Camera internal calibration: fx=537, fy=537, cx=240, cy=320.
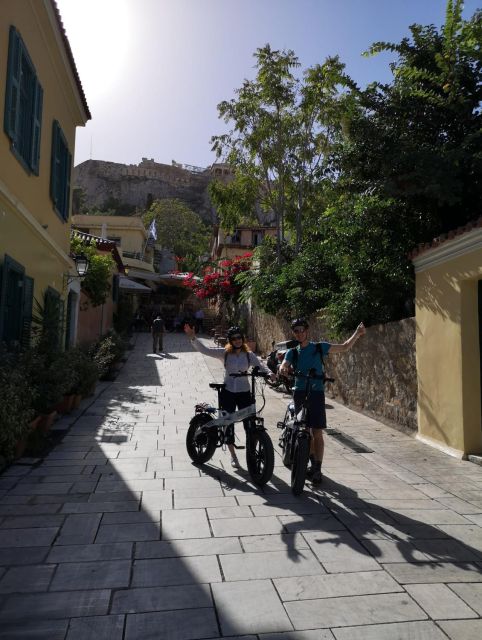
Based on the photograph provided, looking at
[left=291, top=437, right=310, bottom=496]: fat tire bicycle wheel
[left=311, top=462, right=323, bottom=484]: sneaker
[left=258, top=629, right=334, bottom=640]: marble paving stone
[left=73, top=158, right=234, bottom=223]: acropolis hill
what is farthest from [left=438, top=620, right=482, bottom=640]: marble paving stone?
[left=73, top=158, right=234, bottom=223]: acropolis hill

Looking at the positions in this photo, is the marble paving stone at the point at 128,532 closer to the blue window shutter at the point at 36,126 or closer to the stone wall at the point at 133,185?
the blue window shutter at the point at 36,126

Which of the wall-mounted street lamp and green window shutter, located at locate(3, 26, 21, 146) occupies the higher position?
green window shutter, located at locate(3, 26, 21, 146)

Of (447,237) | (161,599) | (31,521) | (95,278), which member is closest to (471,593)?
(161,599)

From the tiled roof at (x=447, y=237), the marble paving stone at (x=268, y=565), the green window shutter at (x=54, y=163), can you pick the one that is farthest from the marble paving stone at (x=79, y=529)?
the green window shutter at (x=54, y=163)

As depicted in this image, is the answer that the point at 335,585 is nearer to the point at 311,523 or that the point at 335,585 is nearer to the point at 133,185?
the point at 311,523

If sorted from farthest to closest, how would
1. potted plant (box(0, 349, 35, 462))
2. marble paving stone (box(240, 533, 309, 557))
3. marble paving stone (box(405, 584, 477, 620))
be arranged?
1. potted plant (box(0, 349, 35, 462))
2. marble paving stone (box(240, 533, 309, 557))
3. marble paving stone (box(405, 584, 477, 620))

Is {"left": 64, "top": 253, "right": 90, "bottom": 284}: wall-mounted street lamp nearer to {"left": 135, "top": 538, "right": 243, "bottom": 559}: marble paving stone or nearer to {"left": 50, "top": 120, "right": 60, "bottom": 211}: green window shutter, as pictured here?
{"left": 50, "top": 120, "right": 60, "bottom": 211}: green window shutter

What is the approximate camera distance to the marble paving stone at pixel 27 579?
3.11 metres

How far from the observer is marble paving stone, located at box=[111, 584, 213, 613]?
2928 millimetres

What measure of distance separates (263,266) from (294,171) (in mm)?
3490

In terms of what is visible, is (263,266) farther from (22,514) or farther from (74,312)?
(22,514)

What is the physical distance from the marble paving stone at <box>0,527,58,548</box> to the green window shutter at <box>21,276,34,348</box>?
426cm

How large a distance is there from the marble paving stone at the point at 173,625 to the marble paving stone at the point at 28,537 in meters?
1.31

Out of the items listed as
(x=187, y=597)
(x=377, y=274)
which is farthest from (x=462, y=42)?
(x=187, y=597)
